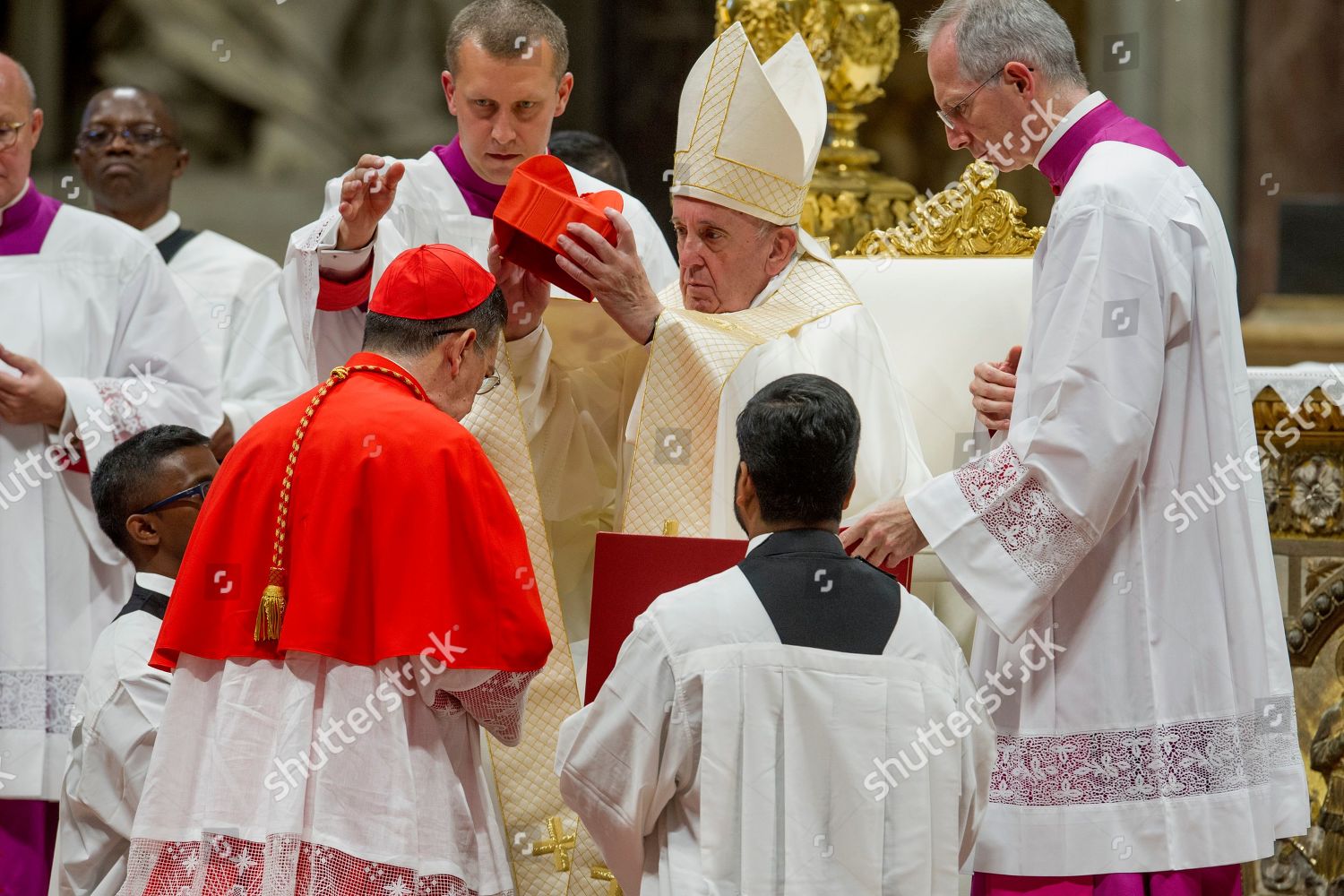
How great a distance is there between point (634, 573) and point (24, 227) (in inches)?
99.6

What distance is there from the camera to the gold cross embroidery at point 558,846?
12.1 ft

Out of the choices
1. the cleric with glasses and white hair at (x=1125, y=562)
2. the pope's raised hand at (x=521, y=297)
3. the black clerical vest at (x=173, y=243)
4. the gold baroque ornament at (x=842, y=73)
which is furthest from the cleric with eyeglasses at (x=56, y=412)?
the cleric with glasses and white hair at (x=1125, y=562)

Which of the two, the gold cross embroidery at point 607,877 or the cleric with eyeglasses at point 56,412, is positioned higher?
the cleric with eyeglasses at point 56,412

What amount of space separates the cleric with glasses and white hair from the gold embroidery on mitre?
2.03ft

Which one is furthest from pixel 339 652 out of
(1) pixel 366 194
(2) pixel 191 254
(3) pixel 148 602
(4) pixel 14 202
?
(2) pixel 191 254

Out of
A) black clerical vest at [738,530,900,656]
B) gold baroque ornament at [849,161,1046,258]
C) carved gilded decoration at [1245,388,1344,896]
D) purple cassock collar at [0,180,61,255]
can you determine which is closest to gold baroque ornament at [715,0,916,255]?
gold baroque ornament at [849,161,1046,258]

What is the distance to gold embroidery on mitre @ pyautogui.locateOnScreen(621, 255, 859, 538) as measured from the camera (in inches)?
144

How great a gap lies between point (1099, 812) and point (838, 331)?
3.99 ft

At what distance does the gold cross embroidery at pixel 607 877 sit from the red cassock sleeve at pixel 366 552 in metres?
0.78

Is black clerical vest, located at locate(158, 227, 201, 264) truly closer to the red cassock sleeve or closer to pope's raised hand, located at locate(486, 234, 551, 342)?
pope's raised hand, located at locate(486, 234, 551, 342)

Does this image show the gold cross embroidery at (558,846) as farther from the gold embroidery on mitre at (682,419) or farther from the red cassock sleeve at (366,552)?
the red cassock sleeve at (366,552)

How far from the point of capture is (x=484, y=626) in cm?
294

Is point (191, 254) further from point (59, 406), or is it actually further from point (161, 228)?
point (59, 406)

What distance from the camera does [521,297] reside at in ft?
12.4
